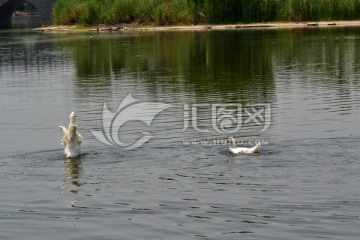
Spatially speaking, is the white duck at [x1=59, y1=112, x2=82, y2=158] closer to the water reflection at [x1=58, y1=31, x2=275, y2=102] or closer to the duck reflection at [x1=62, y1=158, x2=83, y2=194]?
the duck reflection at [x1=62, y1=158, x2=83, y2=194]

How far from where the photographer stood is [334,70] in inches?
1117

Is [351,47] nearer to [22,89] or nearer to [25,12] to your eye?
[22,89]

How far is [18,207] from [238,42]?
3311 cm

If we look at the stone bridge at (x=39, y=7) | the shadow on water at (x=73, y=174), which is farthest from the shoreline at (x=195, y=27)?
the shadow on water at (x=73, y=174)

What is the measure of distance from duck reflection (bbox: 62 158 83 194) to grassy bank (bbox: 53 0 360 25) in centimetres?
4587

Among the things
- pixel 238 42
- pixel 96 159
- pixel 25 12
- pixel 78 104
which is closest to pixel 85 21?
pixel 238 42

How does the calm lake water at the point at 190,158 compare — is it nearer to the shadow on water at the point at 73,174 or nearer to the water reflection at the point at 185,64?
the shadow on water at the point at 73,174

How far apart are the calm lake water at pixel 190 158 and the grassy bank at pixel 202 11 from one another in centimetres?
2886

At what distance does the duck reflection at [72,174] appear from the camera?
13.2 metres

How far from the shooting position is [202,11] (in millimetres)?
64938

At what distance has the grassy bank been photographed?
59469 millimetres

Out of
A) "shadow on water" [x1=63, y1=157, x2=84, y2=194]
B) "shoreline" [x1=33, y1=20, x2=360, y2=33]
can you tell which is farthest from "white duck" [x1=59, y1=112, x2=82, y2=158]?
"shoreline" [x1=33, y1=20, x2=360, y2=33]

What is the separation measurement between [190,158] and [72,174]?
202 centimetres

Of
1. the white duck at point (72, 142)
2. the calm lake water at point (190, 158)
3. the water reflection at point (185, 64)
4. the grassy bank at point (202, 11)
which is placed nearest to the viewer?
the calm lake water at point (190, 158)
